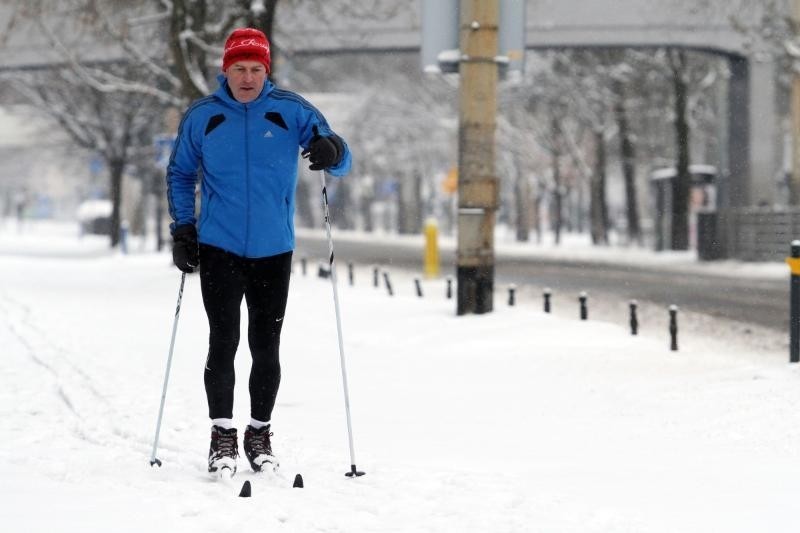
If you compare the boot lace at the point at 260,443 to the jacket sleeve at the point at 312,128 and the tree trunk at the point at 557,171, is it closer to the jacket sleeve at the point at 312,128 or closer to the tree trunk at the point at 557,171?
the jacket sleeve at the point at 312,128

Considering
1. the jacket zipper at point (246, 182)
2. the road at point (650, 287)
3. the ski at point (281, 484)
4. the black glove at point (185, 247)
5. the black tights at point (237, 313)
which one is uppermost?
the jacket zipper at point (246, 182)

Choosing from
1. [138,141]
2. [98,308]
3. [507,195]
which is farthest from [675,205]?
[507,195]

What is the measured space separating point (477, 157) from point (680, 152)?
21.4 m

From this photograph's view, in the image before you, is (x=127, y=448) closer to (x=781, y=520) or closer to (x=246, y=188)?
(x=246, y=188)

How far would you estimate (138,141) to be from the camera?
39.9 metres

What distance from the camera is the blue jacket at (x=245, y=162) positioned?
5.23m

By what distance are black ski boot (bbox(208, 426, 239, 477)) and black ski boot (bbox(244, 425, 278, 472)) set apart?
0.31 feet

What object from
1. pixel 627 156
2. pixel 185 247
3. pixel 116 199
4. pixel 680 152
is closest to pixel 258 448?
pixel 185 247

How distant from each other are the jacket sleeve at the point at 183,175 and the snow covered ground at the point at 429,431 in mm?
1104

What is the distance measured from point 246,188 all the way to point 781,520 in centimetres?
248

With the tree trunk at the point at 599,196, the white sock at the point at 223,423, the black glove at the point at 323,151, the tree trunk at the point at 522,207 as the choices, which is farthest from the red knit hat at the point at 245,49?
the tree trunk at the point at 522,207

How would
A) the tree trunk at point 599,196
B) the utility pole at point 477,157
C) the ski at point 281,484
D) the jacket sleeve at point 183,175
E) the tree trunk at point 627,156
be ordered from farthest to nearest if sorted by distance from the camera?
the tree trunk at point 599,196, the tree trunk at point 627,156, the utility pole at point 477,157, the jacket sleeve at point 183,175, the ski at point 281,484

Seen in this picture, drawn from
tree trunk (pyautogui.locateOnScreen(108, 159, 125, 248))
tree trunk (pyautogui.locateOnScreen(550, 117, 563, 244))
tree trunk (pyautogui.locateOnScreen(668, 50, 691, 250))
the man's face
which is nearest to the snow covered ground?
the man's face

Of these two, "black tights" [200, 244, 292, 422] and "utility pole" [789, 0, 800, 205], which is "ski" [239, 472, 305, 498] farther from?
"utility pole" [789, 0, 800, 205]
